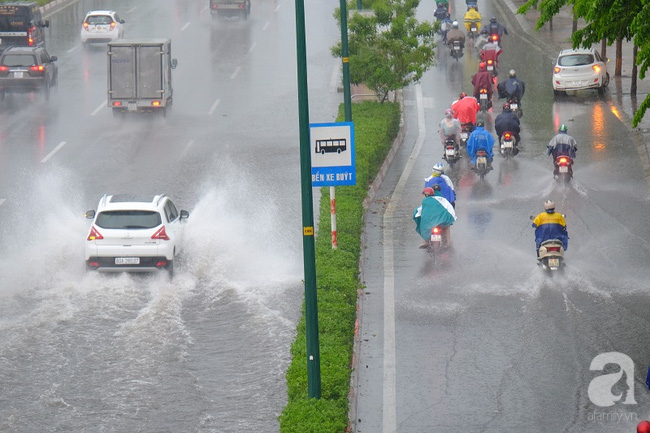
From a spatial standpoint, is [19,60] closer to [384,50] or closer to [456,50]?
[384,50]

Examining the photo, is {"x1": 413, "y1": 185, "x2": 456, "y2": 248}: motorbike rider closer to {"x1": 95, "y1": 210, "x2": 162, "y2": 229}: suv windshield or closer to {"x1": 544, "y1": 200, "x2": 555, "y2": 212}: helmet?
{"x1": 544, "y1": 200, "x2": 555, "y2": 212}: helmet

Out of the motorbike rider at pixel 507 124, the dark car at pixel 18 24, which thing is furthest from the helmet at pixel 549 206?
the dark car at pixel 18 24

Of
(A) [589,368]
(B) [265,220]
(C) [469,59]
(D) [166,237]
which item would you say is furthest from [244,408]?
(C) [469,59]

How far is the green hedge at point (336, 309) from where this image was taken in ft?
45.4

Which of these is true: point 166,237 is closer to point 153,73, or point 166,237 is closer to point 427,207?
point 427,207

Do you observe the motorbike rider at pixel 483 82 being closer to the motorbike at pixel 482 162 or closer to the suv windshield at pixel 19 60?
the motorbike at pixel 482 162

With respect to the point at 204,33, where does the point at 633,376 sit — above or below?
below

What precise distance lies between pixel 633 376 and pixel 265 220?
11.0m

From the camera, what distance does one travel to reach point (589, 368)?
Answer: 647 inches

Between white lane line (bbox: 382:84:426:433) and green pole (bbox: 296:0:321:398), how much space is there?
1.31 m

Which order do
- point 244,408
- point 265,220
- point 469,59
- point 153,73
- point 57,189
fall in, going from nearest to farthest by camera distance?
1. point 244,408
2. point 265,220
3. point 57,189
4. point 153,73
5. point 469,59

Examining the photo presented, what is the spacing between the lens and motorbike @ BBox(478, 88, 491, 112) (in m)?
36.2

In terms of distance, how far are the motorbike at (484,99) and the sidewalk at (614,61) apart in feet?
11.1

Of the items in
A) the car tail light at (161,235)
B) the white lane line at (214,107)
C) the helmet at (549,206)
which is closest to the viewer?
the helmet at (549,206)
